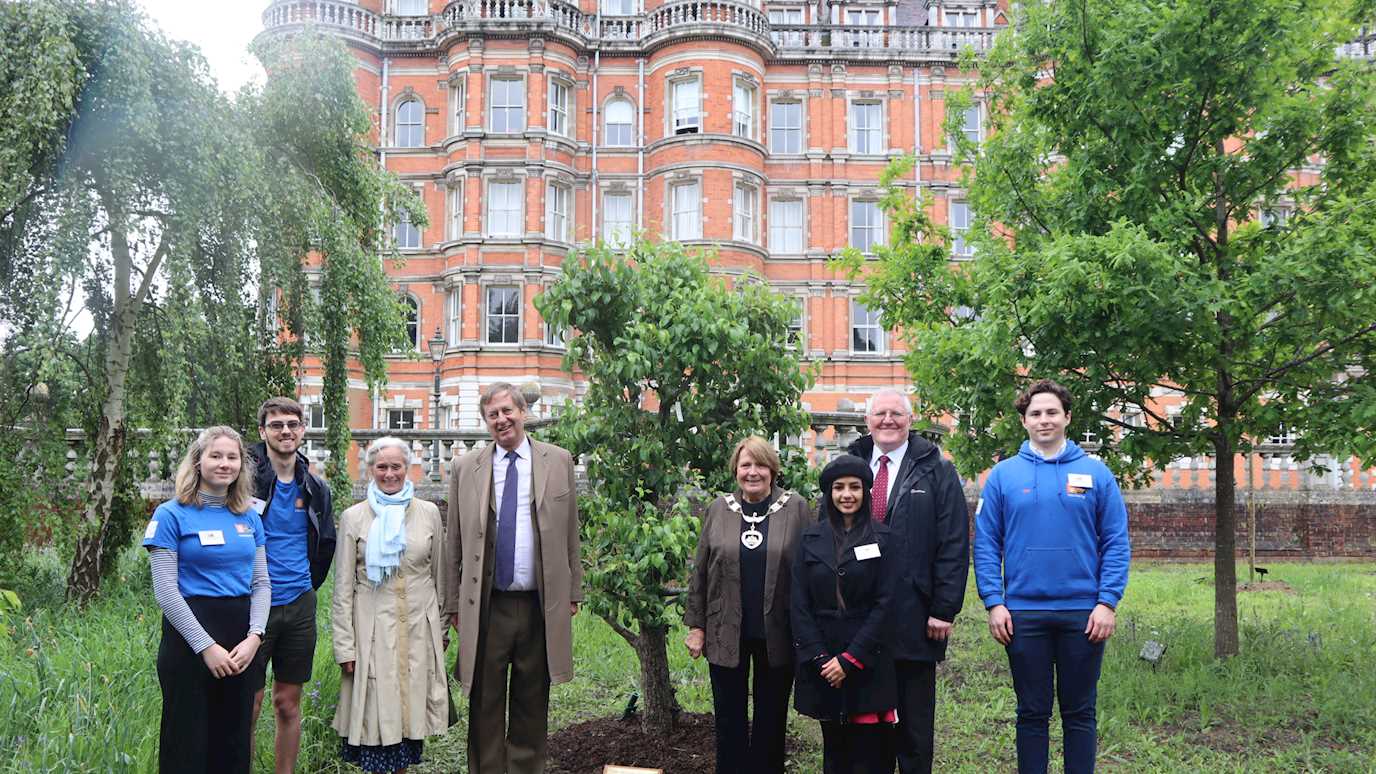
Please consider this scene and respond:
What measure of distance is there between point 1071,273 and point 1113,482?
226cm

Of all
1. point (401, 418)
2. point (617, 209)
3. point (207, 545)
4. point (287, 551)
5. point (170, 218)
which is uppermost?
point (617, 209)

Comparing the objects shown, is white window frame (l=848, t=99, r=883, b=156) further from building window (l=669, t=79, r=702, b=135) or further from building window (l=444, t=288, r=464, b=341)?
building window (l=444, t=288, r=464, b=341)

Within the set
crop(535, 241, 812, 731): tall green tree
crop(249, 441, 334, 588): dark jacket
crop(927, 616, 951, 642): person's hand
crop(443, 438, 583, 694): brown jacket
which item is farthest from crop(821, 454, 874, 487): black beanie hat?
crop(249, 441, 334, 588): dark jacket

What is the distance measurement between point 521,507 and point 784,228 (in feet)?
83.7

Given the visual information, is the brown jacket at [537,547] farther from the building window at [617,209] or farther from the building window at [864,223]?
the building window at [864,223]

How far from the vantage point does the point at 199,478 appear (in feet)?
13.8

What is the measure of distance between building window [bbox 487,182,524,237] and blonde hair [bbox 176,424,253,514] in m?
24.3

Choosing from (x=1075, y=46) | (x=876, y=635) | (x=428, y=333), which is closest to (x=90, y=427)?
(x=876, y=635)

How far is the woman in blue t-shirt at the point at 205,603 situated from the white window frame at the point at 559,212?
24374 millimetres

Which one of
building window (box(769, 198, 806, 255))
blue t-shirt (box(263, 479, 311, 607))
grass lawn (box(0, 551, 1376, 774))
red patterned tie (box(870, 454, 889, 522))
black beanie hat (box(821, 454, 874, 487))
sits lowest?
grass lawn (box(0, 551, 1376, 774))

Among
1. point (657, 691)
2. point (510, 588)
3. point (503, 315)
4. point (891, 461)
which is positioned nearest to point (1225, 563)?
point (891, 461)

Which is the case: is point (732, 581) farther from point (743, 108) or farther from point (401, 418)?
point (401, 418)

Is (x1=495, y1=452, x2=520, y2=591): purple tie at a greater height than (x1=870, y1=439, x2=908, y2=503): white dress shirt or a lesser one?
lesser

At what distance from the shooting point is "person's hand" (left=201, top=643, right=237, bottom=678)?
4102mm
